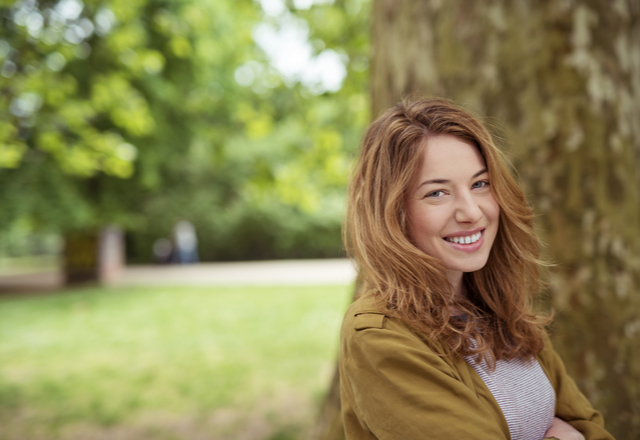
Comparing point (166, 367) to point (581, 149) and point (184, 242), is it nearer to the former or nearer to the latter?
point (581, 149)

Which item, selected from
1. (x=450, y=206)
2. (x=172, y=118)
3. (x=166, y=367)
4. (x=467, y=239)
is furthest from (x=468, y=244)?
(x=172, y=118)

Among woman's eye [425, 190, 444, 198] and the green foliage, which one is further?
the green foliage

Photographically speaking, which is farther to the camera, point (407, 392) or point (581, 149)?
point (581, 149)

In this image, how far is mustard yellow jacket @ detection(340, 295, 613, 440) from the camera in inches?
43.6

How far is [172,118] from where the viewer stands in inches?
470

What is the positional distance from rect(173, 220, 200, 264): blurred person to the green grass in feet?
23.1

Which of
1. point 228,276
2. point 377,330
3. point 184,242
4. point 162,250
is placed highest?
point 377,330

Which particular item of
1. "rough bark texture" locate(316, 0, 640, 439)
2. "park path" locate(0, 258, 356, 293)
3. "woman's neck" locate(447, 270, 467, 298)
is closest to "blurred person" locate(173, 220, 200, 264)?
"park path" locate(0, 258, 356, 293)

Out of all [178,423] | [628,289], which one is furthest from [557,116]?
[178,423]

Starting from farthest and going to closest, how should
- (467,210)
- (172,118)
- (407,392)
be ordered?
(172,118) < (467,210) < (407,392)

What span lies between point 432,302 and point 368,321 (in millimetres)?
213

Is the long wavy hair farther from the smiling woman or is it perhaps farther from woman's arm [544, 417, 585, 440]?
woman's arm [544, 417, 585, 440]

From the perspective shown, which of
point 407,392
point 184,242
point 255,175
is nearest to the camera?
point 407,392

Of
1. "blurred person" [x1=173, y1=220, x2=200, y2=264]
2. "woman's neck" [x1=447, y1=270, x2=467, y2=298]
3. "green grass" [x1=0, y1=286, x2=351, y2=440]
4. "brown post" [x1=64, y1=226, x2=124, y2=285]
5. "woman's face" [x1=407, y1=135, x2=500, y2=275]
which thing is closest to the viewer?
"woman's face" [x1=407, y1=135, x2=500, y2=275]
